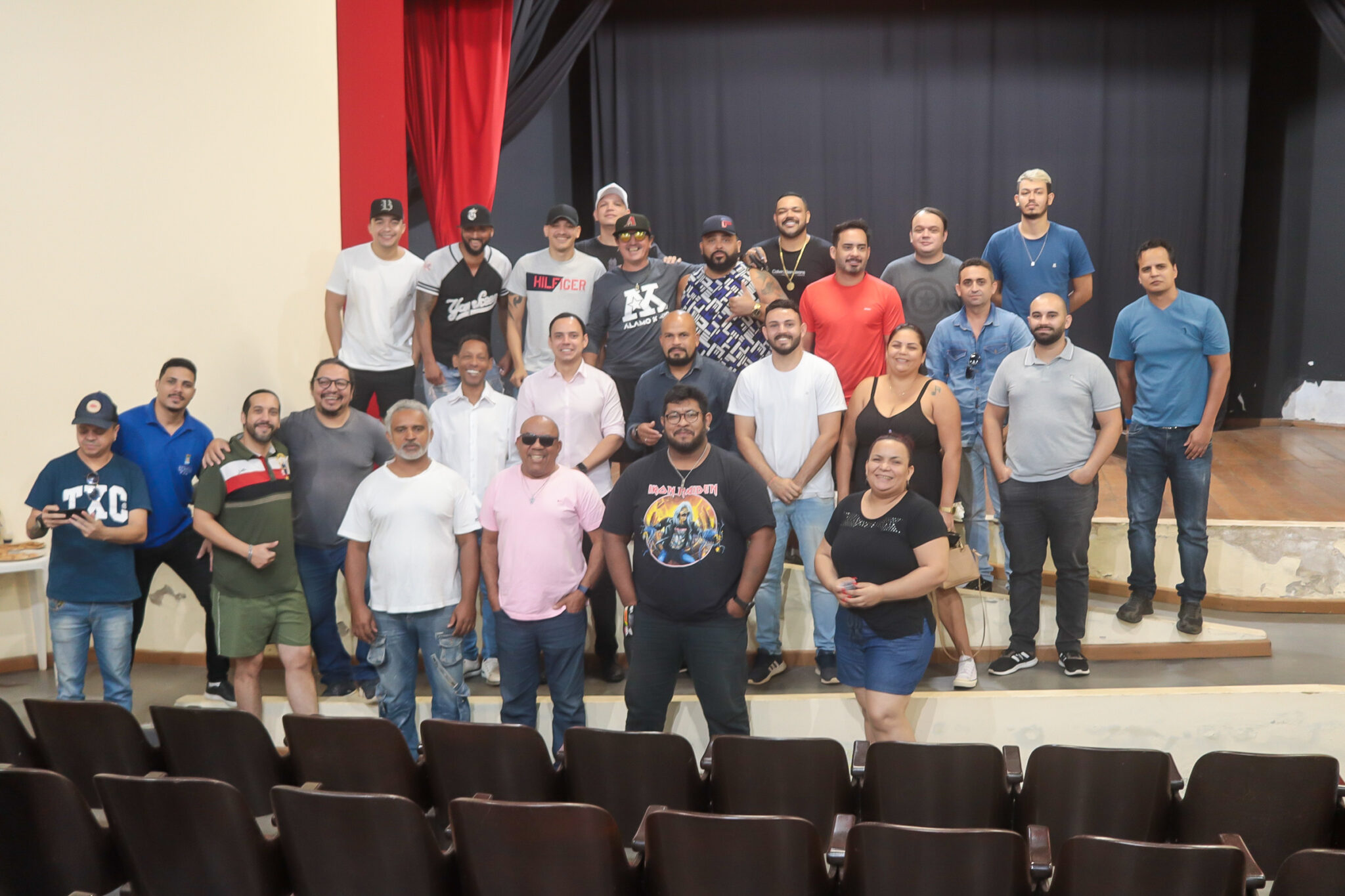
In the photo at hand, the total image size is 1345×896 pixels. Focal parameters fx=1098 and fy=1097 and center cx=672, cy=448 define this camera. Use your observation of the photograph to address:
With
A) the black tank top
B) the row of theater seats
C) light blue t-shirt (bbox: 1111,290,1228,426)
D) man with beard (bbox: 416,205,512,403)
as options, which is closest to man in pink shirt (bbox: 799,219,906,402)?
Result: the black tank top

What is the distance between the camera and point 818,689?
4500 mm

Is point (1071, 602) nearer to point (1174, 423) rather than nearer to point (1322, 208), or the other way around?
point (1174, 423)

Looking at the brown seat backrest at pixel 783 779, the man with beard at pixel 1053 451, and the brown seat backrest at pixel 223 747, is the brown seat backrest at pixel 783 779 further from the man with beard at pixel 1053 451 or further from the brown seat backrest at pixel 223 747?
the man with beard at pixel 1053 451

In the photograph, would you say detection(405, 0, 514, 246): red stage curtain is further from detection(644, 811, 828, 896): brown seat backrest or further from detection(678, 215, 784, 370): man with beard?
detection(644, 811, 828, 896): brown seat backrest

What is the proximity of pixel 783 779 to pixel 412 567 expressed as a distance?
5.31ft

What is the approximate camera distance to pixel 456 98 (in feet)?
22.7

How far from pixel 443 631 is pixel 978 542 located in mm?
2424

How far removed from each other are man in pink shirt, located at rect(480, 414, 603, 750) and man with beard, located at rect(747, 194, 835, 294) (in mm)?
1762

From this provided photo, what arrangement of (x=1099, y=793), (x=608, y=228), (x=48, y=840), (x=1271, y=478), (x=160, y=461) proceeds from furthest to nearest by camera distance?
(x=1271, y=478) < (x=608, y=228) < (x=160, y=461) < (x=1099, y=793) < (x=48, y=840)

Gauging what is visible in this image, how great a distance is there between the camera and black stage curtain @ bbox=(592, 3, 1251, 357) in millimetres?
8391

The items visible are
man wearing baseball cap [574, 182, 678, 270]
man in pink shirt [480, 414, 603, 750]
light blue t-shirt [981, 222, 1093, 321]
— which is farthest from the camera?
man wearing baseball cap [574, 182, 678, 270]

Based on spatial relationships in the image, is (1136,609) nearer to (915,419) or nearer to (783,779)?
(915,419)

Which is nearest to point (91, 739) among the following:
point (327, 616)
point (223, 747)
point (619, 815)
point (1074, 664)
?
point (223, 747)


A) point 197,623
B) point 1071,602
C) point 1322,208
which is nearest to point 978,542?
point 1071,602
